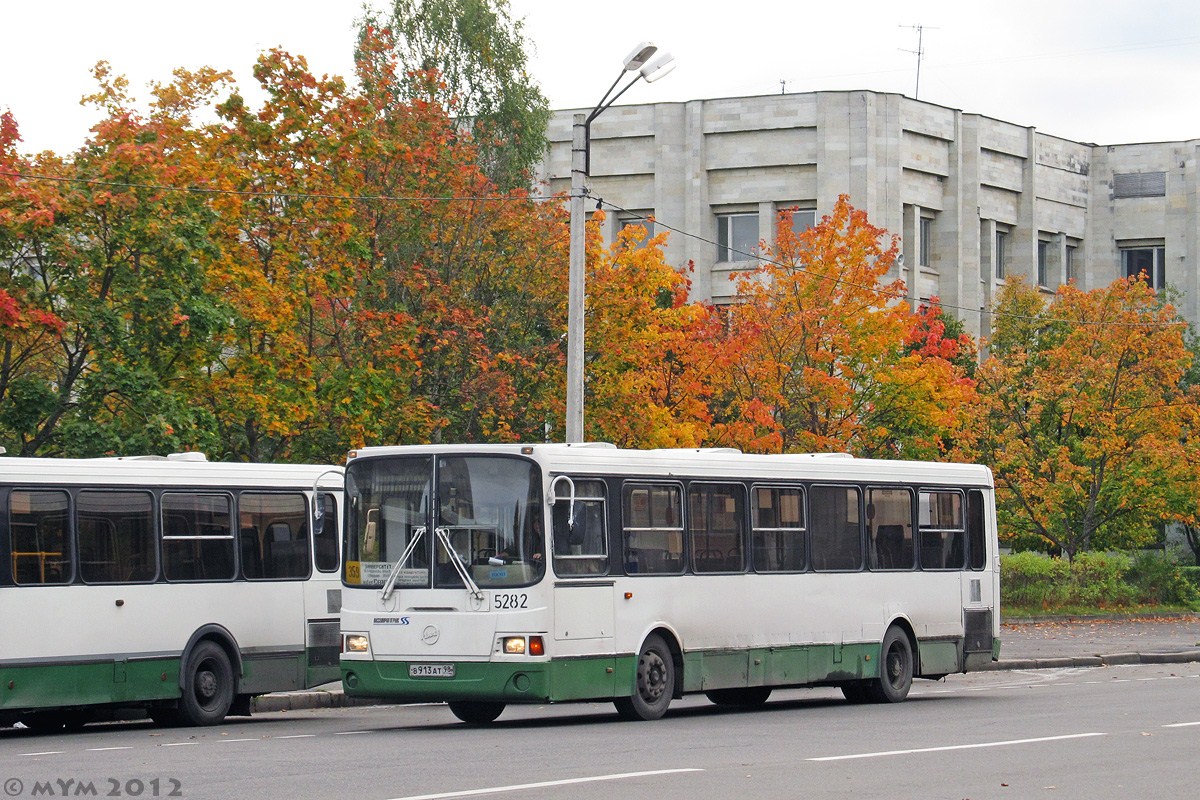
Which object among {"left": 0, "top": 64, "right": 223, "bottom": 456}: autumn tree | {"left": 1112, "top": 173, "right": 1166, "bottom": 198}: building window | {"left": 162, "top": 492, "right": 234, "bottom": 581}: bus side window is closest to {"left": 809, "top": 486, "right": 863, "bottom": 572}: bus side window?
{"left": 162, "top": 492, "right": 234, "bottom": 581}: bus side window

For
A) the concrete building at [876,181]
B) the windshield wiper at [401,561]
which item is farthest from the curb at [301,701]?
the concrete building at [876,181]

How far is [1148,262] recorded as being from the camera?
72750 mm

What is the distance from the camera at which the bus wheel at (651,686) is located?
59.0ft

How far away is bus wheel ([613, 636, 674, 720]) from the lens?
59.0 feet

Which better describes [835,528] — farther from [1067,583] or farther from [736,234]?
[736,234]

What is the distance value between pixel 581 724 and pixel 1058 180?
189 ft

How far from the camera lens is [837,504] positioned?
2105cm

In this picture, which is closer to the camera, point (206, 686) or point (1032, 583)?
point (206, 686)

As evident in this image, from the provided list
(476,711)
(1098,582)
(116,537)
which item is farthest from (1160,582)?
(116,537)

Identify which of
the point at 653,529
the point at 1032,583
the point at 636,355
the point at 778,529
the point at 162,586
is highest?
the point at 636,355

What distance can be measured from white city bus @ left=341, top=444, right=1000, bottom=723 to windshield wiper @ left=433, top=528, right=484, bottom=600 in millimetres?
19

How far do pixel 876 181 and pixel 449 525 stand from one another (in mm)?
47024

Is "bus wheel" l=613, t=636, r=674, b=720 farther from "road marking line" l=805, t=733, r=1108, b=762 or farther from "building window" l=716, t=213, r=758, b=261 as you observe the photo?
"building window" l=716, t=213, r=758, b=261

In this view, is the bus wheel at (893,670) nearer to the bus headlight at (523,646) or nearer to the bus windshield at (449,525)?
the bus headlight at (523,646)
